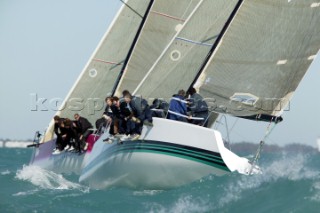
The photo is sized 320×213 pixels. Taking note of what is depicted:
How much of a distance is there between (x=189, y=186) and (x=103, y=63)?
971cm

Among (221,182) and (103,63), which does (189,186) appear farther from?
(103,63)

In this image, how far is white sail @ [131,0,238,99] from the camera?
61.8 feet

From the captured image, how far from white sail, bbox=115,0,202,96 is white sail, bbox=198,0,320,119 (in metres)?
6.53

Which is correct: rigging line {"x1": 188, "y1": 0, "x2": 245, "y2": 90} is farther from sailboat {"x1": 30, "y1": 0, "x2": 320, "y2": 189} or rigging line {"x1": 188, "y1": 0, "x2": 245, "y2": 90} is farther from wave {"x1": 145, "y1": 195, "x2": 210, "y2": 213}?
wave {"x1": 145, "y1": 195, "x2": 210, "y2": 213}

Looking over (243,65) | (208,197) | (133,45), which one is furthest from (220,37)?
(133,45)

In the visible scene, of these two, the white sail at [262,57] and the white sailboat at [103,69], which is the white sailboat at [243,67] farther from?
the white sailboat at [103,69]

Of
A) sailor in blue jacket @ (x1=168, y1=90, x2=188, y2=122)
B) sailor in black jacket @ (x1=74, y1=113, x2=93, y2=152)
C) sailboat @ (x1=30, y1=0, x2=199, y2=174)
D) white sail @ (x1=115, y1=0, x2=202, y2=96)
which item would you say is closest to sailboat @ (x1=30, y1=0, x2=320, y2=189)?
sailor in blue jacket @ (x1=168, y1=90, x2=188, y2=122)

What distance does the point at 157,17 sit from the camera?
2530 centimetres

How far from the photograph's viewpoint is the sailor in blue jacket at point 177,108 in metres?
17.5

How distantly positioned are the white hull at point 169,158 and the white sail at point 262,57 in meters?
1.55

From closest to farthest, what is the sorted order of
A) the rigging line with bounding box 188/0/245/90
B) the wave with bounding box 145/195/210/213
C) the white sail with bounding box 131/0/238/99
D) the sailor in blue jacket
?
1. the wave with bounding box 145/195/210/213
2. the sailor in blue jacket
3. the rigging line with bounding box 188/0/245/90
4. the white sail with bounding box 131/0/238/99

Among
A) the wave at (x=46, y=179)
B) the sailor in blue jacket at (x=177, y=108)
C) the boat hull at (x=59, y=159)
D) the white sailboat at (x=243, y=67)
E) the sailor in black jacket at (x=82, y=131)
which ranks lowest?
the wave at (x=46, y=179)

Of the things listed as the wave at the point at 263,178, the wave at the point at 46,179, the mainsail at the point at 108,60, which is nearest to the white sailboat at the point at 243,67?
the wave at the point at 263,178

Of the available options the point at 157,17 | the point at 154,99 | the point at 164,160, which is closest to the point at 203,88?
the point at 154,99
